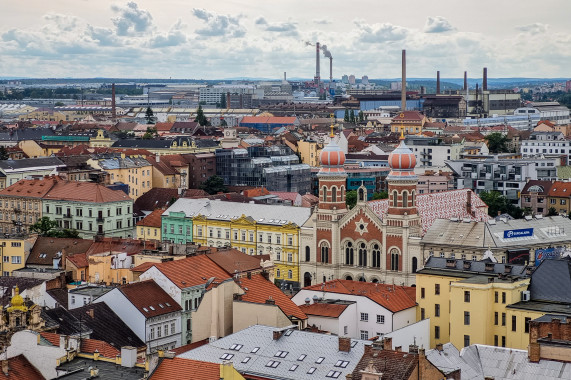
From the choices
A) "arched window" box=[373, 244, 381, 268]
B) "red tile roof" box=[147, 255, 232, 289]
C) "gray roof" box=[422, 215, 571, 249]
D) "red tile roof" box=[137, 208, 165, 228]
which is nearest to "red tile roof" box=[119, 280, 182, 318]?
"red tile roof" box=[147, 255, 232, 289]

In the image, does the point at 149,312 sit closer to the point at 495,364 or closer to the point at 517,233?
the point at 495,364

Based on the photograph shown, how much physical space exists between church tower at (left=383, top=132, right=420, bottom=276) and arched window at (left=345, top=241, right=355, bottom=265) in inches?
157

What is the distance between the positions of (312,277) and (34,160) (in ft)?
235

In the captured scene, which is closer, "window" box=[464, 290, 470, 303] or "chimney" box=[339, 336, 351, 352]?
"chimney" box=[339, 336, 351, 352]

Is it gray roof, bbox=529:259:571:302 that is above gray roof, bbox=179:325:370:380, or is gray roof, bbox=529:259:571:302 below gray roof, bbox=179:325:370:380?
above

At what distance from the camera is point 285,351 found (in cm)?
5853

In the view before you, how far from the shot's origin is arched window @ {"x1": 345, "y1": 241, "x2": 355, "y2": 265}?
323ft

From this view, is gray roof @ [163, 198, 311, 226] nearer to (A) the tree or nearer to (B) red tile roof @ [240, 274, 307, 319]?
(B) red tile roof @ [240, 274, 307, 319]

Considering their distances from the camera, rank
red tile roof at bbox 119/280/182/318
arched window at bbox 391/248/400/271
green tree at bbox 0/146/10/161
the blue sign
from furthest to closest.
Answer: green tree at bbox 0/146/10/161, arched window at bbox 391/248/400/271, the blue sign, red tile roof at bbox 119/280/182/318

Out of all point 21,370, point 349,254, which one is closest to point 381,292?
point 349,254

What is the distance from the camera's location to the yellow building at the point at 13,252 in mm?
94250

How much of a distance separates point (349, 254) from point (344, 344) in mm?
42337

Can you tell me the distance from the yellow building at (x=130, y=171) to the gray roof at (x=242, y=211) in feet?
122

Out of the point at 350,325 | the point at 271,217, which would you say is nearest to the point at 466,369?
the point at 350,325
